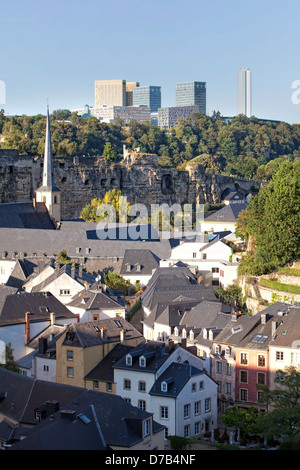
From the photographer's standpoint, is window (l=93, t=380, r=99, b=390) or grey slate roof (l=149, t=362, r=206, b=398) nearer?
grey slate roof (l=149, t=362, r=206, b=398)

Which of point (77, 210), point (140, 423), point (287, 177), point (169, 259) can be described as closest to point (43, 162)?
point (77, 210)

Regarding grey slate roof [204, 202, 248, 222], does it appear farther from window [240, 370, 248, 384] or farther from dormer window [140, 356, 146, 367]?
dormer window [140, 356, 146, 367]

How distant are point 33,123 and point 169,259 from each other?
66.8 meters

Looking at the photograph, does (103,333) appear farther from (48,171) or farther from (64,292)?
(48,171)

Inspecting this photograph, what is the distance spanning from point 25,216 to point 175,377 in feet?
129

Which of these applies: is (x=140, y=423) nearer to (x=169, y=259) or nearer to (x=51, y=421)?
(x=51, y=421)

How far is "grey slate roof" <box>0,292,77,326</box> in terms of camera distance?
3944 cm

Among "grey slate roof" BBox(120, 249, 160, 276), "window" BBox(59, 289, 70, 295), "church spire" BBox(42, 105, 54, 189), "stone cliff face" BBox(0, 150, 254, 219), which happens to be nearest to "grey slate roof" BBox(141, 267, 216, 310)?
"grey slate roof" BBox(120, 249, 160, 276)

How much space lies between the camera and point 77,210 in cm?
8569

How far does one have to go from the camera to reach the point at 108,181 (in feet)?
291

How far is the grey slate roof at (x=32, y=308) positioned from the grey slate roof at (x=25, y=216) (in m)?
24.4

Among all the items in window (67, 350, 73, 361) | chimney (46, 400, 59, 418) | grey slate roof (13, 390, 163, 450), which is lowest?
window (67, 350, 73, 361)

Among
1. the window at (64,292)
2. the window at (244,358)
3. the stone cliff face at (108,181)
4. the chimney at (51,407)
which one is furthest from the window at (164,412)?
the stone cliff face at (108,181)

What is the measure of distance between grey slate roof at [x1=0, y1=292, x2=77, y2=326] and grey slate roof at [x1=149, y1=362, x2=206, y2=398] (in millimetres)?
10009
